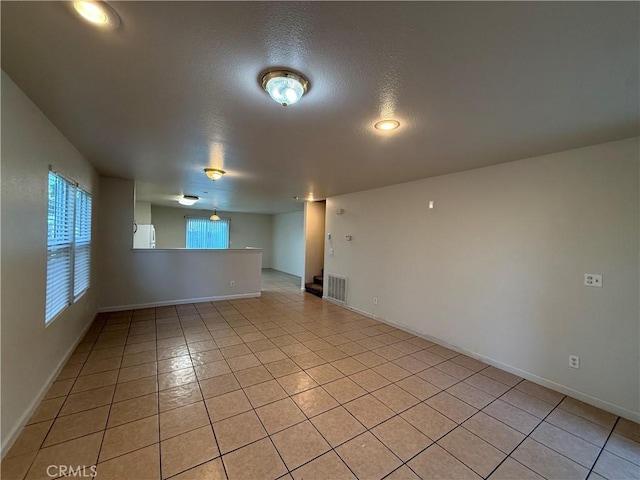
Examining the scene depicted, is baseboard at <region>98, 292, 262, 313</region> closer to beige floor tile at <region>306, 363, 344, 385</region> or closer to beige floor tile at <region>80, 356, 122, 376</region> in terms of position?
beige floor tile at <region>80, 356, 122, 376</region>

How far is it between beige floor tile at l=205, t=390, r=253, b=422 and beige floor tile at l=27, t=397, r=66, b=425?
3.69ft

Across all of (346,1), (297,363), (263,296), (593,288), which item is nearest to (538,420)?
(593,288)

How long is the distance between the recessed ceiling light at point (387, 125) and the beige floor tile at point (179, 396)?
2.79m

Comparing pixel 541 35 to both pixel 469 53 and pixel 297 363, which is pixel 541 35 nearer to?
pixel 469 53

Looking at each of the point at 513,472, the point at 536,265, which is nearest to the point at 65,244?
→ the point at 513,472

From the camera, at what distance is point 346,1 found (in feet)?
3.33

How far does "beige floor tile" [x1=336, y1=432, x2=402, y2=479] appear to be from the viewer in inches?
64.0

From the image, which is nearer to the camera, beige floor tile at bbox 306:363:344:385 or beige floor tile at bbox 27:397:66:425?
beige floor tile at bbox 27:397:66:425

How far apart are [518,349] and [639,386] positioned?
849 mm

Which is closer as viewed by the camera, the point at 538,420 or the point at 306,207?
the point at 538,420

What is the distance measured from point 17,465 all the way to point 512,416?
11.5ft

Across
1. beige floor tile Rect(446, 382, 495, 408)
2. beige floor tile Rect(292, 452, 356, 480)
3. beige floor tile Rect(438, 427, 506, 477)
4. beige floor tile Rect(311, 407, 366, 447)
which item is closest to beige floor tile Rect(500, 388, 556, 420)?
beige floor tile Rect(446, 382, 495, 408)

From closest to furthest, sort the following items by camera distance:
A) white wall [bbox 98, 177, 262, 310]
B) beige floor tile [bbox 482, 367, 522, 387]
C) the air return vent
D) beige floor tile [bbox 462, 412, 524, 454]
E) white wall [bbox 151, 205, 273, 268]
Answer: beige floor tile [bbox 462, 412, 524, 454] < beige floor tile [bbox 482, 367, 522, 387] < white wall [bbox 98, 177, 262, 310] < the air return vent < white wall [bbox 151, 205, 273, 268]

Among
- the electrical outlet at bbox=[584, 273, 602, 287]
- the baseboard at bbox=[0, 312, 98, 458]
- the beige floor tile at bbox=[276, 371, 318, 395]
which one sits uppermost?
the electrical outlet at bbox=[584, 273, 602, 287]
